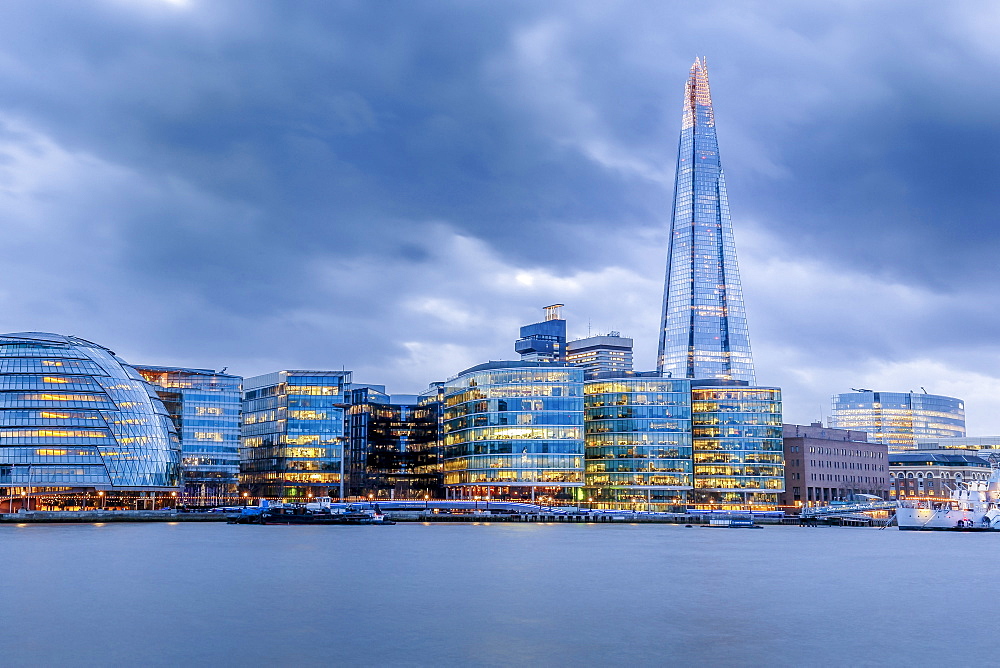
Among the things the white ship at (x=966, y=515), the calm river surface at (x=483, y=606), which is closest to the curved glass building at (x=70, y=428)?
the calm river surface at (x=483, y=606)

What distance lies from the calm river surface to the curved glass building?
223ft

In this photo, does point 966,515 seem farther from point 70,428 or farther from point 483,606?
point 70,428

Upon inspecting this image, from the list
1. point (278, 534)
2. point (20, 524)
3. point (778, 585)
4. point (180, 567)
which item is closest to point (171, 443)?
point (20, 524)

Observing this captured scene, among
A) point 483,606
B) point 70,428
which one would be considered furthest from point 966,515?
point 70,428

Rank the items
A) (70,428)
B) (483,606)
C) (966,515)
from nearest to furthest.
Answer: (483,606)
(966,515)
(70,428)

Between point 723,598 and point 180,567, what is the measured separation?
3813cm

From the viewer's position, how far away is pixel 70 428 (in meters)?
166

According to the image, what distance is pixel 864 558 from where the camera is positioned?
94.9m

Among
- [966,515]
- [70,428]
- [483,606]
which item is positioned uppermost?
[70,428]

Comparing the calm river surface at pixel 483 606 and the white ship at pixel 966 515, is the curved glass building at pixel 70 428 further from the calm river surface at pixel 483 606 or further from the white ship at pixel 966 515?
the white ship at pixel 966 515

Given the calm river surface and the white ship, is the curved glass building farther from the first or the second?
the white ship

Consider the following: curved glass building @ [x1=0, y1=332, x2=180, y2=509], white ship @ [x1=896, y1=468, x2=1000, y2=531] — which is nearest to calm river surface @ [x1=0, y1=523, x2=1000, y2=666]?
white ship @ [x1=896, y1=468, x2=1000, y2=531]

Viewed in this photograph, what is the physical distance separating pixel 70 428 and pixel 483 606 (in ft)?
424

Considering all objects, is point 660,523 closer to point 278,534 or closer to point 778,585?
point 278,534
